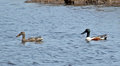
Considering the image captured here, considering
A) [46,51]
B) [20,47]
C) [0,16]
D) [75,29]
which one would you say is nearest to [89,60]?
[46,51]

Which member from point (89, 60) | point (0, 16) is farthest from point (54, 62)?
point (0, 16)

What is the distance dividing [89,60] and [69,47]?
4277 mm

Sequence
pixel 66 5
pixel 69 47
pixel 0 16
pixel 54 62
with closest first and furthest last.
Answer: pixel 54 62 < pixel 69 47 < pixel 0 16 < pixel 66 5

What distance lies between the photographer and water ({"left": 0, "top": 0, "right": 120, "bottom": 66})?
859 inches

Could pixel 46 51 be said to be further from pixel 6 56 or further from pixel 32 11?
pixel 32 11

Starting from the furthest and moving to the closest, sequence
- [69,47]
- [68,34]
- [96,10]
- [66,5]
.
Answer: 1. [66,5]
2. [96,10]
3. [68,34]
4. [69,47]

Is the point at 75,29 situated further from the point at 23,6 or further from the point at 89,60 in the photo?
the point at 23,6

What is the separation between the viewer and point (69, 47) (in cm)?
2569

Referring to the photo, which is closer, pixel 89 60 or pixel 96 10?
pixel 89 60

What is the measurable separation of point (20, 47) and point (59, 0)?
1213 inches

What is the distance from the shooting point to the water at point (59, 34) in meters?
21.8

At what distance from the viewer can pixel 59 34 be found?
31047 millimetres

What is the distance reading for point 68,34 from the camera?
3117 cm

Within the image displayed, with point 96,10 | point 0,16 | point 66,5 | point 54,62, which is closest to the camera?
point 54,62
